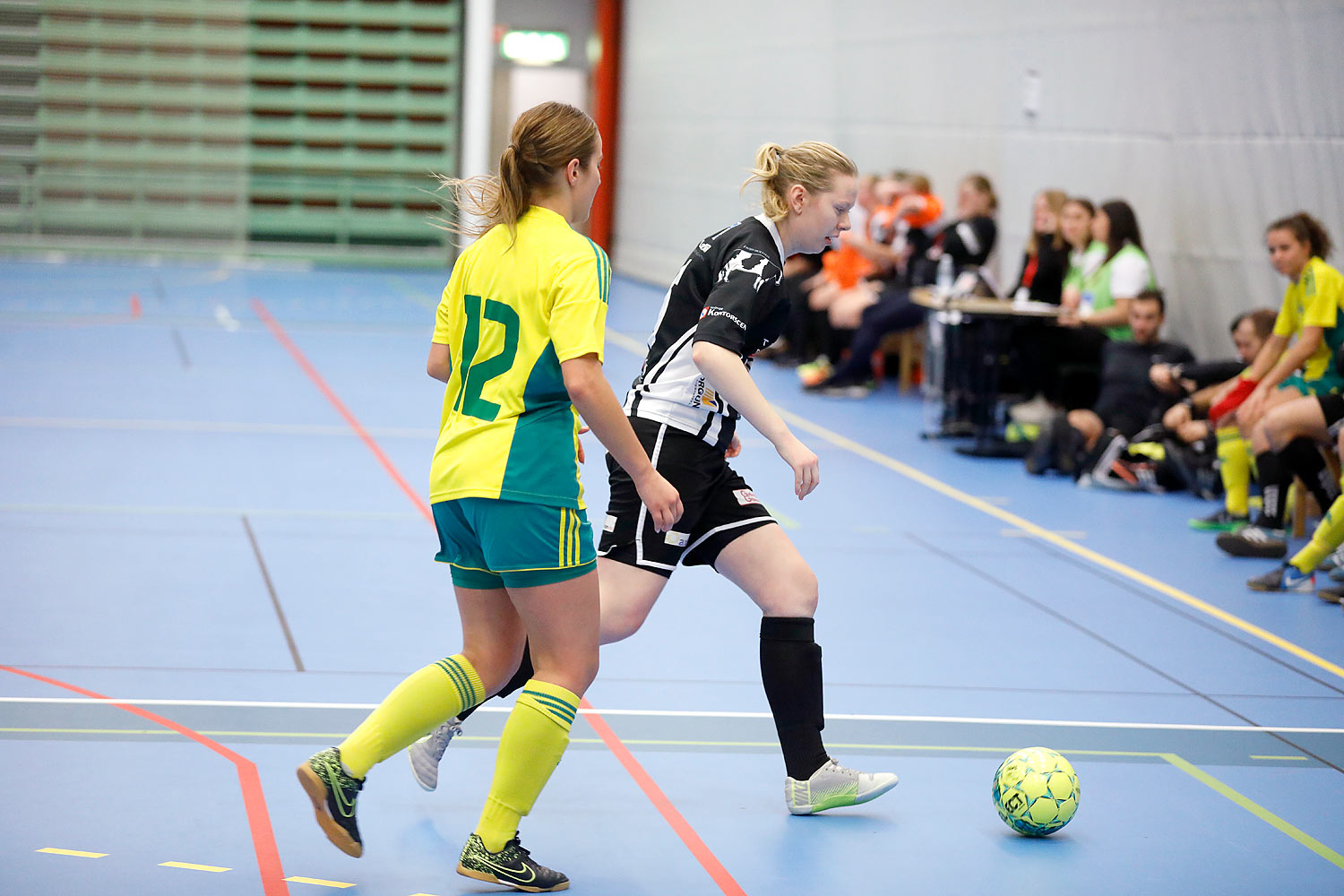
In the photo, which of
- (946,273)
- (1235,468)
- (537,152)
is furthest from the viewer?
(946,273)

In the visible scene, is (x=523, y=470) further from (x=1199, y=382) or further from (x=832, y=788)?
(x=1199, y=382)

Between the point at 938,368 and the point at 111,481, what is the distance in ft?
18.1

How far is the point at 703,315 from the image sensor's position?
11.6 feet

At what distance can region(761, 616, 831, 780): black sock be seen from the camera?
146 inches

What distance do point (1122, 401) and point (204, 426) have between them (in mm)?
5700

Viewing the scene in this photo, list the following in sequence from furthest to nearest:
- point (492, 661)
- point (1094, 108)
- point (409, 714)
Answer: point (1094, 108) → point (492, 661) → point (409, 714)

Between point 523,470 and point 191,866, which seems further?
point 191,866

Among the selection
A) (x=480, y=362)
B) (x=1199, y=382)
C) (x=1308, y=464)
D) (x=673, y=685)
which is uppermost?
(x=480, y=362)

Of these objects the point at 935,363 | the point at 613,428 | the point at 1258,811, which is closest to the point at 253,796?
the point at 613,428

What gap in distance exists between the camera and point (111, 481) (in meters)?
7.66

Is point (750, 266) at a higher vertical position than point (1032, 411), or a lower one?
higher

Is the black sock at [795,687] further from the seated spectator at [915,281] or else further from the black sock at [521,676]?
the seated spectator at [915,281]

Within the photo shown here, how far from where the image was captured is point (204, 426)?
9406 millimetres

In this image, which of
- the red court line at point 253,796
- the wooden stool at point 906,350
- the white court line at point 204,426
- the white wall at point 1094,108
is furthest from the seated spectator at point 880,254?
the red court line at point 253,796
